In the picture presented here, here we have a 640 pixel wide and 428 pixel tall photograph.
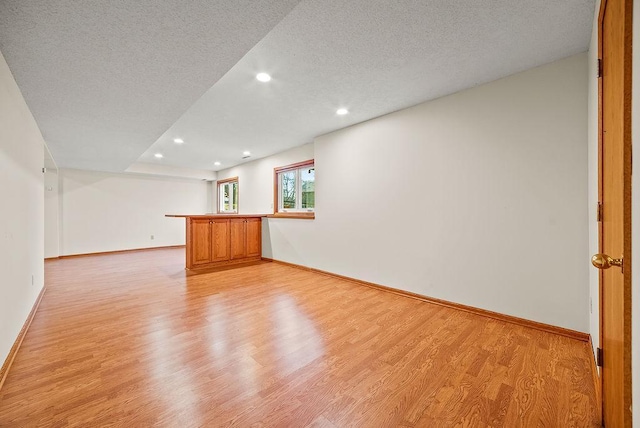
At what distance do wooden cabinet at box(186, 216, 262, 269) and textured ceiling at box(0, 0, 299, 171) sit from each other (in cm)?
232

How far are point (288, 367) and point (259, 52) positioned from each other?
7.71ft

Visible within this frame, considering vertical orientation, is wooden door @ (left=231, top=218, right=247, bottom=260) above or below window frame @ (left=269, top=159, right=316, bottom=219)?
below

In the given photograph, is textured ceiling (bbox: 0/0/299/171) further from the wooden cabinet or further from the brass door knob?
the wooden cabinet

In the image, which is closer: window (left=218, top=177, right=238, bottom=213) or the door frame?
the door frame

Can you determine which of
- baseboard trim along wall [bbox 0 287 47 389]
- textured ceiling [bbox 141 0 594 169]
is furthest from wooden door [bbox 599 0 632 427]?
baseboard trim along wall [bbox 0 287 47 389]

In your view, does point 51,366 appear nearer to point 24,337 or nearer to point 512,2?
point 24,337

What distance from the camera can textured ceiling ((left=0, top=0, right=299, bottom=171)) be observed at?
1.33 meters

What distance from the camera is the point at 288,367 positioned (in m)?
1.75

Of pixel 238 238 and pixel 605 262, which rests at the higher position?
pixel 605 262

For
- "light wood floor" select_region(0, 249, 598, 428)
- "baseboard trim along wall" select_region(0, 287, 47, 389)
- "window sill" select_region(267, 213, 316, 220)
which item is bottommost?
"light wood floor" select_region(0, 249, 598, 428)

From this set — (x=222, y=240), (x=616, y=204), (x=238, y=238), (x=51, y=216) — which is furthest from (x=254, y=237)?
(x=616, y=204)

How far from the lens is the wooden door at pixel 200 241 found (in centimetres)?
461

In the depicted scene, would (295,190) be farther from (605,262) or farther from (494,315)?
(605,262)

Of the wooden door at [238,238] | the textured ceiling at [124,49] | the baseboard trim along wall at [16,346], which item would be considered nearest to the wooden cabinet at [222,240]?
the wooden door at [238,238]
